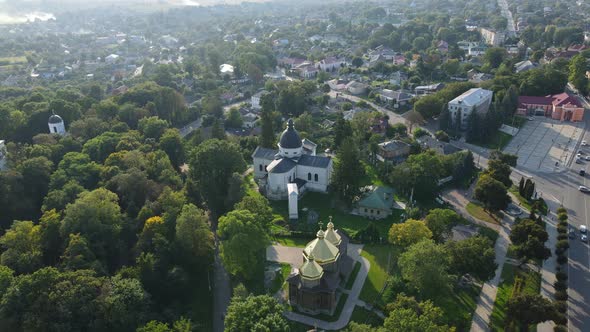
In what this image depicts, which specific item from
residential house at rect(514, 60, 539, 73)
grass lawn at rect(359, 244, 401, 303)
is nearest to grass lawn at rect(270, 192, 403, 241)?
grass lawn at rect(359, 244, 401, 303)

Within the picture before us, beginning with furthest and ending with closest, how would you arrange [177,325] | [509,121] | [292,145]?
1. [509,121]
2. [292,145]
3. [177,325]

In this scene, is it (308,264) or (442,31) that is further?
(442,31)

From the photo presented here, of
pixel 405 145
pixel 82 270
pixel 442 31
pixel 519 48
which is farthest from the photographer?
pixel 442 31

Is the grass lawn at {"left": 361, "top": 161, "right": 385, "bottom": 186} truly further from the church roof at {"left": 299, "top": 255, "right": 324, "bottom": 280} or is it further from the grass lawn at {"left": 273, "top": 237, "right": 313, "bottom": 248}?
the church roof at {"left": 299, "top": 255, "right": 324, "bottom": 280}

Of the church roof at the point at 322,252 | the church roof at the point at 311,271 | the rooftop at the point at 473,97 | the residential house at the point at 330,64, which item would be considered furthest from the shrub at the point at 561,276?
the residential house at the point at 330,64

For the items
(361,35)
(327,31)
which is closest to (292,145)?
(361,35)

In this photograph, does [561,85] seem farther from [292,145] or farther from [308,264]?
[308,264]
